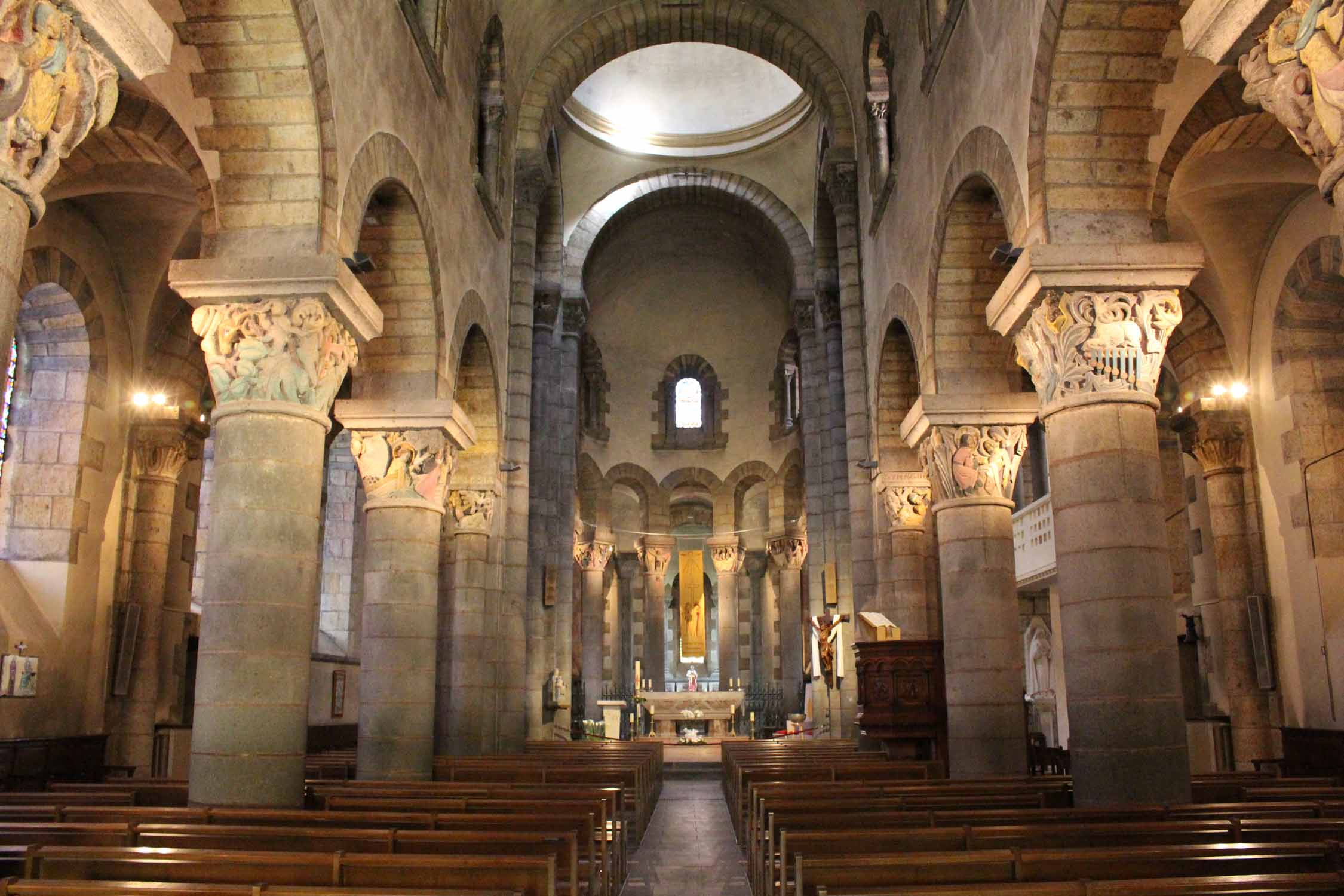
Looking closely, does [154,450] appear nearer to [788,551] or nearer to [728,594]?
[788,551]

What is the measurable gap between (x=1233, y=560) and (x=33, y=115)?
1350 cm

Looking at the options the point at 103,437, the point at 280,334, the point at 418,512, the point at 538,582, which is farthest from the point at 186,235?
the point at 538,582

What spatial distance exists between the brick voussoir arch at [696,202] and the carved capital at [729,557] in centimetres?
882

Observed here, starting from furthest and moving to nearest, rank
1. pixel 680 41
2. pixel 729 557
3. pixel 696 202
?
pixel 729 557 → pixel 696 202 → pixel 680 41

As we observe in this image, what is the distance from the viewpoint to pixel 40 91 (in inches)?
194

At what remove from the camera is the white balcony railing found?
1748 cm

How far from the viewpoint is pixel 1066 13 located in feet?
26.2

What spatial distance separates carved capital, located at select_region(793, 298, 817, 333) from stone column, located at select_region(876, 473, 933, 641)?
9.30 m

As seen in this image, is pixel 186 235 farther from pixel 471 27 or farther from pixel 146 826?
pixel 146 826

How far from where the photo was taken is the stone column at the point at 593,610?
94.2 feet

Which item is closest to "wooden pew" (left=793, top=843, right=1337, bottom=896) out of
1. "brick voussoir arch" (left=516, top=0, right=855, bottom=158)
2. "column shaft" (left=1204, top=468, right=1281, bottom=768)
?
"column shaft" (left=1204, top=468, right=1281, bottom=768)

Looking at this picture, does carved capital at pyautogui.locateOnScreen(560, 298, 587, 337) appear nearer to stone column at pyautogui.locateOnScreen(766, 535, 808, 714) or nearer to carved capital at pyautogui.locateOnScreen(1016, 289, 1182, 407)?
stone column at pyautogui.locateOnScreen(766, 535, 808, 714)

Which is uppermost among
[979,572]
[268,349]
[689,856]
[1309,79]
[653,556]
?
[653,556]

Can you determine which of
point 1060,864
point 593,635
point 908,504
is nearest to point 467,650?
point 908,504
